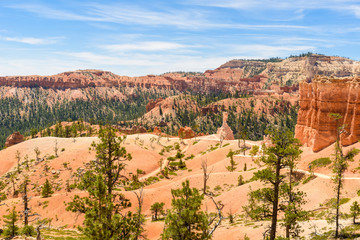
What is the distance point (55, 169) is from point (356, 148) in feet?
275

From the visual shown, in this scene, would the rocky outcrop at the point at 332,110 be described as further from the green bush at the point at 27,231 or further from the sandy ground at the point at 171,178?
the green bush at the point at 27,231

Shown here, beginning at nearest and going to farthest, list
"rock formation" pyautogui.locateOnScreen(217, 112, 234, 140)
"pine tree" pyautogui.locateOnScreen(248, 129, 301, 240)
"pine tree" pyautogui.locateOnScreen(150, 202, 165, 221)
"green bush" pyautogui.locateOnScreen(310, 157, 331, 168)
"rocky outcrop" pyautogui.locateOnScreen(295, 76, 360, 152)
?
"pine tree" pyautogui.locateOnScreen(248, 129, 301, 240)
"pine tree" pyautogui.locateOnScreen(150, 202, 165, 221)
"green bush" pyautogui.locateOnScreen(310, 157, 331, 168)
"rocky outcrop" pyautogui.locateOnScreen(295, 76, 360, 152)
"rock formation" pyautogui.locateOnScreen(217, 112, 234, 140)

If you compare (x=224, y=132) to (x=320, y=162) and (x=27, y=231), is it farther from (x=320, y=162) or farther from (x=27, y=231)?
(x=27, y=231)

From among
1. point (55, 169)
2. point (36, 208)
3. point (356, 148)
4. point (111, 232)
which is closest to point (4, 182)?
point (55, 169)

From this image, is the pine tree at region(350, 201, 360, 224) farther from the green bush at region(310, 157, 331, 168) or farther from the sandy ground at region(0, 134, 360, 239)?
the green bush at region(310, 157, 331, 168)

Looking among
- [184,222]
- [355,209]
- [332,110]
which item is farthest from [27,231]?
[332,110]

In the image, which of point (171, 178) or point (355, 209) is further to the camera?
point (171, 178)

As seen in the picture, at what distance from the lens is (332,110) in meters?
59.1

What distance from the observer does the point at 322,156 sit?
185 ft

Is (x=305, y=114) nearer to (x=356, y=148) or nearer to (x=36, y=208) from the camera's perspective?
(x=356, y=148)

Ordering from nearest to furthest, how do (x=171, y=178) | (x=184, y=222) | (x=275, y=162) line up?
1. (x=184, y=222)
2. (x=275, y=162)
3. (x=171, y=178)

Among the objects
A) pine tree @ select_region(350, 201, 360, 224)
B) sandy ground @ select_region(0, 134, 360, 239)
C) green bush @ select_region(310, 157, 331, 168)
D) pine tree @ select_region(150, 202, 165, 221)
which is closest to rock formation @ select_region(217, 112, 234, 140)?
sandy ground @ select_region(0, 134, 360, 239)

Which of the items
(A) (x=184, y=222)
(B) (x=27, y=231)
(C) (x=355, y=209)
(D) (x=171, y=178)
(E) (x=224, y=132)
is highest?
(A) (x=184, y=222)

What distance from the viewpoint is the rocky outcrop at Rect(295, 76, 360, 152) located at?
56062mm
